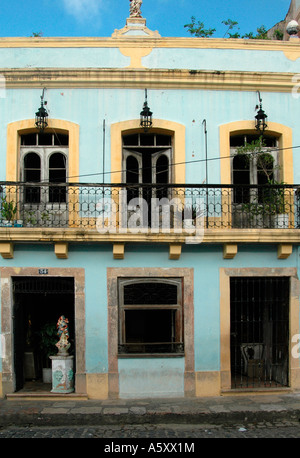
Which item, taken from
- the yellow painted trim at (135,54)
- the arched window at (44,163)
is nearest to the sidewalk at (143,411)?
the arched window at (44,163)

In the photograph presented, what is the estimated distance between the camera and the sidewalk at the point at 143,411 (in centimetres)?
805

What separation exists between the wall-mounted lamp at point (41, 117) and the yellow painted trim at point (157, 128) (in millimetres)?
1407

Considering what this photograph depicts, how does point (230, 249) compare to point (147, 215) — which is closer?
point (230, 249)

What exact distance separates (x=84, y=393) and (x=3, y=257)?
316 cm

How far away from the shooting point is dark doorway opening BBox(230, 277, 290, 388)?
9.81m

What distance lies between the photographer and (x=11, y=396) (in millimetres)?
9016

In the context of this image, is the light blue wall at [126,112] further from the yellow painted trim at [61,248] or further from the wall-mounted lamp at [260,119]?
the yellow painted trim at [61,248]

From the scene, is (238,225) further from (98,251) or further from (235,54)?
(235,54)

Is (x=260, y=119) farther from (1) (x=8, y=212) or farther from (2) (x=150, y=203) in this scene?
(1) (x=8, y=212)

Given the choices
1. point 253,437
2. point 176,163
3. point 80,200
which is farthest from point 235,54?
point 253,437

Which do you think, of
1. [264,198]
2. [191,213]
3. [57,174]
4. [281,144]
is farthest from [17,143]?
[281,144]

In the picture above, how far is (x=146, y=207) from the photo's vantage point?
32.0 ft

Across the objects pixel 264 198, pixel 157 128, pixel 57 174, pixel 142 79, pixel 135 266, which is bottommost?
pixel 135 266

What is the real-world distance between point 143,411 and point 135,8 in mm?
8578
